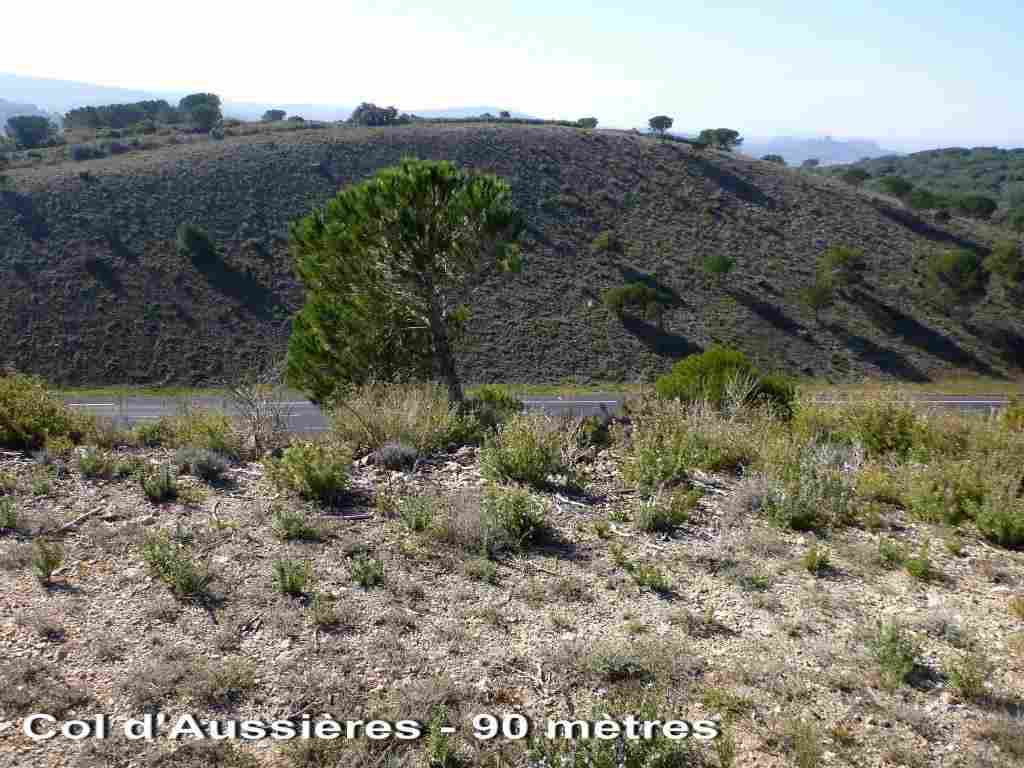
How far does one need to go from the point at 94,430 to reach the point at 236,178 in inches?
1400

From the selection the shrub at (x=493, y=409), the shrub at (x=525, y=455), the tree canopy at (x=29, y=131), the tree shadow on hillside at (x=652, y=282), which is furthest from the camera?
the tree canopy at (x=29, y=131)

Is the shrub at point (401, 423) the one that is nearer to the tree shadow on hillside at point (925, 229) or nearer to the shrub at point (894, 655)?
the shrub at point (894, 655)

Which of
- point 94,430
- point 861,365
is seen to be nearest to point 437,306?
point 94,430

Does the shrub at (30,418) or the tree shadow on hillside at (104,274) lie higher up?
the shrub at (30,418)

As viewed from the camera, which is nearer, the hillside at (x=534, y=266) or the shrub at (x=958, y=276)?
the hillside at (x=534, y=266)

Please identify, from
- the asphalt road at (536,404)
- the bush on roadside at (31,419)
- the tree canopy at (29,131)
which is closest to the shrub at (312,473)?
the bush on roadside at (31,419)

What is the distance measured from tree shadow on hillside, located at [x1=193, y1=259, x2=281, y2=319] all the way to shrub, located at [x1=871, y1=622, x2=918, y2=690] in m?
30.0

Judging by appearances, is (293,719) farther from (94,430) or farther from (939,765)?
(94,430)

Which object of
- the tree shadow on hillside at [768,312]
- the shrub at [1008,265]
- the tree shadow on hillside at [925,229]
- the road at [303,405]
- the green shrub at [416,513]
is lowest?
the road at [303,405]

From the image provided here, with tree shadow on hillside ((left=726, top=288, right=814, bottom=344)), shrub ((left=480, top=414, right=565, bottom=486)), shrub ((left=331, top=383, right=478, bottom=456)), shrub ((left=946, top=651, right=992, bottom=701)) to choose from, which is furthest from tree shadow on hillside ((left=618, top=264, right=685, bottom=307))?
shrub ((left=946, top=651, right=992, bottom=701))

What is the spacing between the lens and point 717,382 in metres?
10.4

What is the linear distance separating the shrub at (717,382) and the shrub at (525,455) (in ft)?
9.18

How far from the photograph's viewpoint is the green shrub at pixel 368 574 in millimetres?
4340

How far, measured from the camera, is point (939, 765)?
9.84 ft
